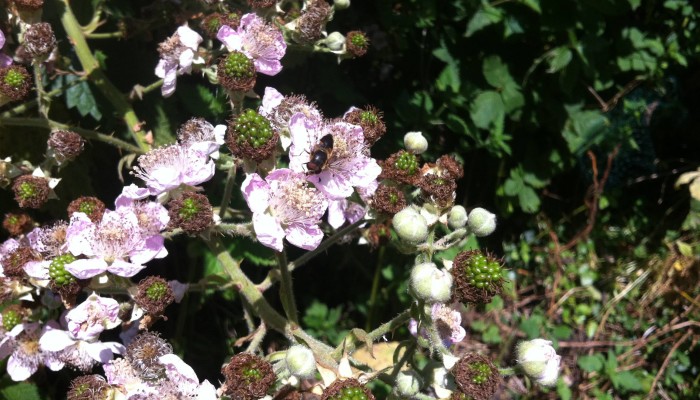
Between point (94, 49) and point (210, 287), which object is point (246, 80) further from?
point (94, 49)

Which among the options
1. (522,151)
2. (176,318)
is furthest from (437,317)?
(522,151)

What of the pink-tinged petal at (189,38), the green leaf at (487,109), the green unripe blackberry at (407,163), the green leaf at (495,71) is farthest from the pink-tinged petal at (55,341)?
the green leaf at (495,71)

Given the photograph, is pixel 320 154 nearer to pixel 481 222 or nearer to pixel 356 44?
pixel 481 222

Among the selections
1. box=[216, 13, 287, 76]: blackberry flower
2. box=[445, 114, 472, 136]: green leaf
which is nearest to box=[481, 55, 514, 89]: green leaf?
box=[445, 114, 472, 136]: green leaf

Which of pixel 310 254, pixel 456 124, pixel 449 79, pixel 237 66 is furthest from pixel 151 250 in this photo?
pixel 449 79

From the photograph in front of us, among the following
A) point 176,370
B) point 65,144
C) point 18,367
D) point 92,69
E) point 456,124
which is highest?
point 92,69

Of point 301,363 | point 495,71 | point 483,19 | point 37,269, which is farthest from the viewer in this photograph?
point 495,71

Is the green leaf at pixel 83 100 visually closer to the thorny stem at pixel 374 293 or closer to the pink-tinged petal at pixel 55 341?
the pink-tinged petal at pixel 55 341
